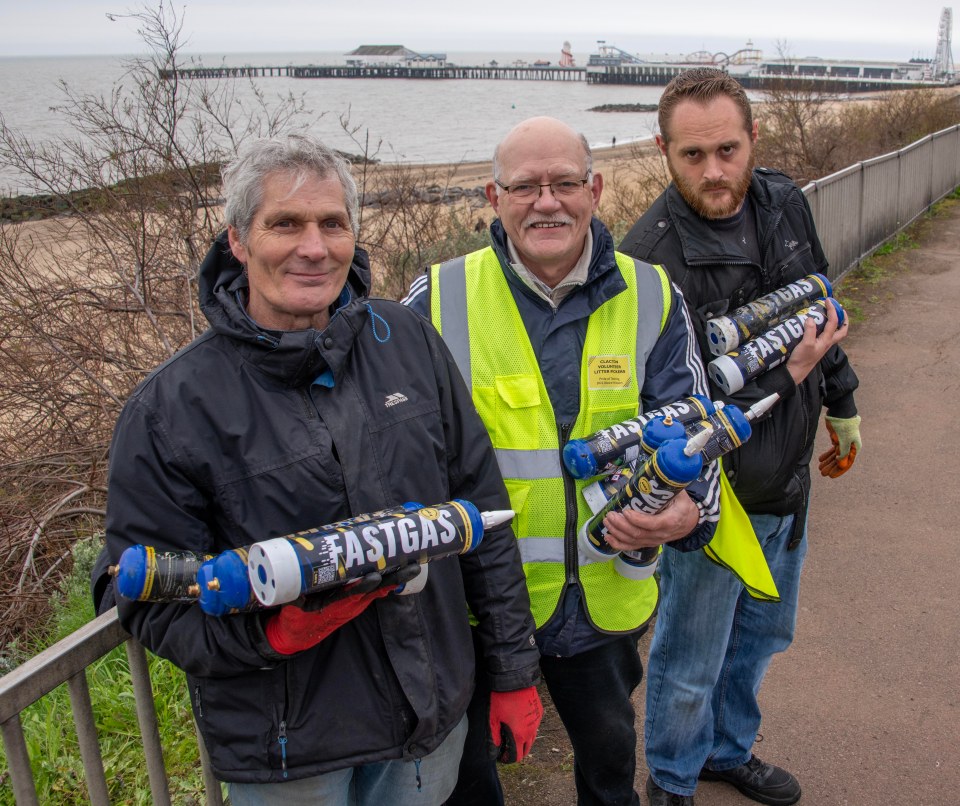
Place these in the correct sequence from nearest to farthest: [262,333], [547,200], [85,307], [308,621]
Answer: [308,621], [262,333], [547,200], [85,307]

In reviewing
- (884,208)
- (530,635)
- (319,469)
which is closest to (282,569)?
(319,469)

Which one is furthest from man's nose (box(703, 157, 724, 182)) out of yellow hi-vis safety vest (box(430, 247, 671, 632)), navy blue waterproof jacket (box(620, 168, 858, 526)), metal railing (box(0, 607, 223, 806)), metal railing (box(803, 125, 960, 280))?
metal railing (box(803, 125, 960, 280))

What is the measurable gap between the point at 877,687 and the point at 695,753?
1178mm

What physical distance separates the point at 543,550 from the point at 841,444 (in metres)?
1.57

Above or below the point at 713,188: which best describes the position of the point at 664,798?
below

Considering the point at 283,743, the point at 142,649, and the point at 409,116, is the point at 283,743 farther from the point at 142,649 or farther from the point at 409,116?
the point at 409,116

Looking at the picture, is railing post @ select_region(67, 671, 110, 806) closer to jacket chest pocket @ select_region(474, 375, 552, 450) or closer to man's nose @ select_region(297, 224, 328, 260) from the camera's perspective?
man's nose @ select_region(297, 224, 328, 260)

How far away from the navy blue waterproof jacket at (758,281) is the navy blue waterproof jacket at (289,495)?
99 cm

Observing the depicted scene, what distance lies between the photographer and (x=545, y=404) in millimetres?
2508

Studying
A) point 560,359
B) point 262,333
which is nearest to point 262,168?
point 262,333

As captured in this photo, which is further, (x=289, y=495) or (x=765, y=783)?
(x=765, y=783)

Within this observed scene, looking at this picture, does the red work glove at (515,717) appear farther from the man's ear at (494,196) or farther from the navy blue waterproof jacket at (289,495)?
the man's ear at (494,196)

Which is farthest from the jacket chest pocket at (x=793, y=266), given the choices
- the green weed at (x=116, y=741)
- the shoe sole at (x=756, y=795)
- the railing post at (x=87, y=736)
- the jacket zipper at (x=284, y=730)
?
Result: the green weed at (x=116, y=741)

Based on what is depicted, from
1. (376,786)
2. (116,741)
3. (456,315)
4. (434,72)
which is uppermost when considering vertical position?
(434,72)
